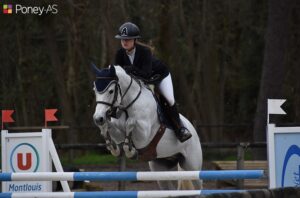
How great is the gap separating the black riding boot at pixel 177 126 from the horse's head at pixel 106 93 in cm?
89

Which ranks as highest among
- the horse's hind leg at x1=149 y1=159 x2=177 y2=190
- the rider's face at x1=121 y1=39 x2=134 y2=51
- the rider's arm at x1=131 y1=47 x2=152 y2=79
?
the rider's face at x1=121 y1=39 x2=134 y2=51

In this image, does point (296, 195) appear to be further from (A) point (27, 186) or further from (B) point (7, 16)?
(B) point (7, 16)

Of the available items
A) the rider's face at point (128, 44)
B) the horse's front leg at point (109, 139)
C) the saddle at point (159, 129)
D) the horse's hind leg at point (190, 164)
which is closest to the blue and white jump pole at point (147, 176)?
the horse's front leg at point (109, 139)

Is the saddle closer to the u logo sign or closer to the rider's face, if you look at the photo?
the rider's face

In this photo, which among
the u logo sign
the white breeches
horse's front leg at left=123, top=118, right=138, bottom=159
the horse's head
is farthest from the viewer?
the u logo sign

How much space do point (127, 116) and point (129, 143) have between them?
42 centimetres

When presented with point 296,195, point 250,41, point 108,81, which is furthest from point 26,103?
point 296,195

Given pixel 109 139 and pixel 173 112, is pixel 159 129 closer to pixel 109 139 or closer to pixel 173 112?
pixel 173 112

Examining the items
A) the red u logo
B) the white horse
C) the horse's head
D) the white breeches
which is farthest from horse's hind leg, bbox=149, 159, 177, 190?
the red u logo

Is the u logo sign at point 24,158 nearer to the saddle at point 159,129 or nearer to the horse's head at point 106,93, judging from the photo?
the saddle at point 159,129

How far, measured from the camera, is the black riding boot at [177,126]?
25.7 feet

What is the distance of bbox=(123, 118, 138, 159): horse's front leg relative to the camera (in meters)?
7.04

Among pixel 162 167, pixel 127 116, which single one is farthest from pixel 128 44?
pixel 162 167

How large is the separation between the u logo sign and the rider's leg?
5.79ft
